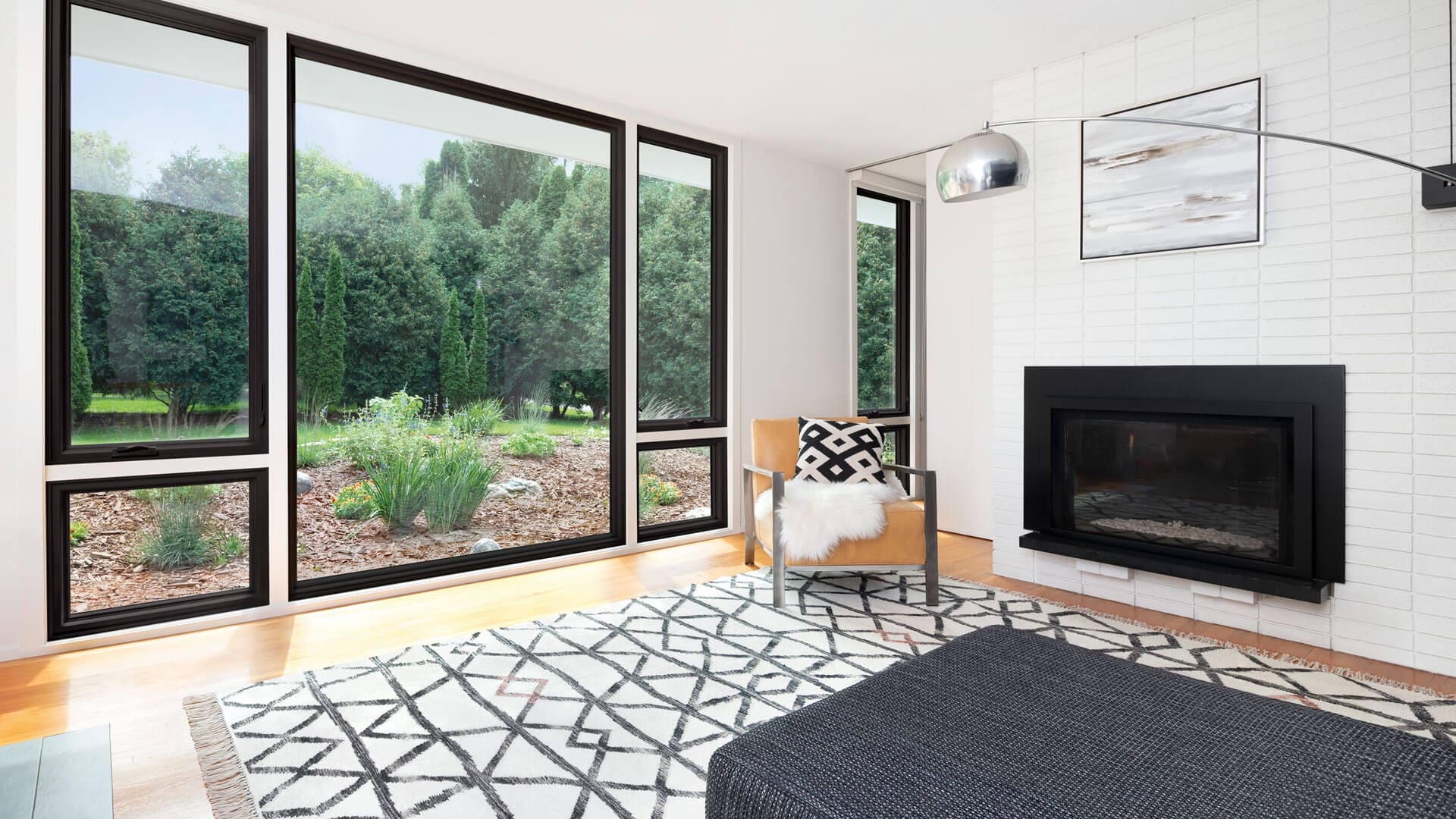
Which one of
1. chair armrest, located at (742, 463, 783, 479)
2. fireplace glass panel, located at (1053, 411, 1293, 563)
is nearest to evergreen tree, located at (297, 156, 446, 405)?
chair armrest, located at (742, 463, 783, 479)

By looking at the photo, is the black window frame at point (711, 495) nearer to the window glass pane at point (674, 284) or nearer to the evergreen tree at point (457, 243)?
the window glass pane at point (674, 284)

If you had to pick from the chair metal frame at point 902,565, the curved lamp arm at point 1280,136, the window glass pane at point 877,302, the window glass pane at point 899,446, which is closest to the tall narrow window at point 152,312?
the chair metal frame at point 902,565

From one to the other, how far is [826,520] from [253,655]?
2.35 m

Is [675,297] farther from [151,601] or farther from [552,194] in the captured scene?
[151,601]

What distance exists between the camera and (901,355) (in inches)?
240

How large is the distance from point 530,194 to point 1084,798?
3801 millimetres

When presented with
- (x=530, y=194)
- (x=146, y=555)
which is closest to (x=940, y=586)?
(x=530, y=194)

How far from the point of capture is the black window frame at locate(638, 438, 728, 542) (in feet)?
15.2

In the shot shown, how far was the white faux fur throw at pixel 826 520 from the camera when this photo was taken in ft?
10.9

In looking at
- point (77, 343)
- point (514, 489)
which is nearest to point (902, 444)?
point (514, 489)

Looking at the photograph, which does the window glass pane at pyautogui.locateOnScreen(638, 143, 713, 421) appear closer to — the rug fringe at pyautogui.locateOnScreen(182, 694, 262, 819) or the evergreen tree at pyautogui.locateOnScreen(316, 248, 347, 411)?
the evergreen tree at pyautogui.locateOnScreen(316, 248, 347, 411)

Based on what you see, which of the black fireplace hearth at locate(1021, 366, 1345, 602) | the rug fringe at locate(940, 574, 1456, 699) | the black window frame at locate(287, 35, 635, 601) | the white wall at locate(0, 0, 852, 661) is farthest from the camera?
the black window frame at locate(287, 35, 635, 601)

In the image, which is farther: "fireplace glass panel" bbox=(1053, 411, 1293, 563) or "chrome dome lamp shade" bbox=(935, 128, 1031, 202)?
"fireplace glass panel" bbox=(1053, 411, 1293, 563)

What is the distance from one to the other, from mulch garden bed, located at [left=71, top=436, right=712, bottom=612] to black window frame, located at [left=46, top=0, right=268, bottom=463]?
0.64 feet
